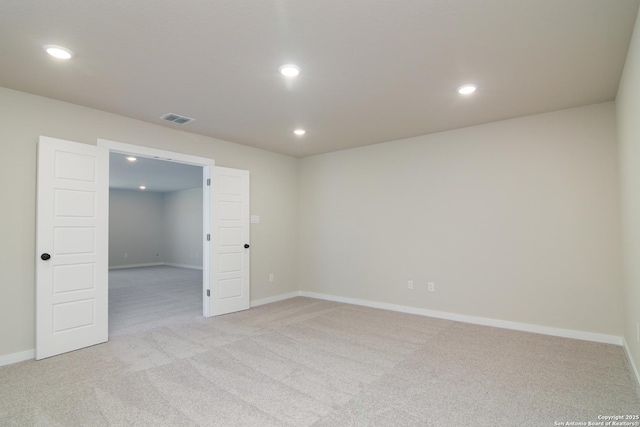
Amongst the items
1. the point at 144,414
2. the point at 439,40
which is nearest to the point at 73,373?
the point at 144,414

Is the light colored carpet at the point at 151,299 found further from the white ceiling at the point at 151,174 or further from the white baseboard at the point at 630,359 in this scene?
the white baseboard at the point at 630,359

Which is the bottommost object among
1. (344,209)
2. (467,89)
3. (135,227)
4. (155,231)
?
(155,231)

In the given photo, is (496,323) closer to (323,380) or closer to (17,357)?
(323,380)

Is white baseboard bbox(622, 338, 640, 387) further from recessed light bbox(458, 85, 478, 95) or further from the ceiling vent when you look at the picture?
the ceiling vent

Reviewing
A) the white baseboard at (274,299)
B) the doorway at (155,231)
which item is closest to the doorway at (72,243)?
the white baseboard at (274,299)

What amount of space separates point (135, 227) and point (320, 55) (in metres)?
10.6

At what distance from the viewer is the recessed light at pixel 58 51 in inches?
96.4

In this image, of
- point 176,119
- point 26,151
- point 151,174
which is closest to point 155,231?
point 151,174

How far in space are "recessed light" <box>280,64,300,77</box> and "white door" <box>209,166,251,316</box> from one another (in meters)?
2.35

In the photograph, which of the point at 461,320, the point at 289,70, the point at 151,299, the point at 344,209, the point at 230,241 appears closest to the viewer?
the point at 289,70

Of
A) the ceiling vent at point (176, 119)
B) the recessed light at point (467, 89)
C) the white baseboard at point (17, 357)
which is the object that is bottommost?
the white baseboard at point (17, 357)

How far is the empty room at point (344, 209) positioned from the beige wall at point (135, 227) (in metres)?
6.38

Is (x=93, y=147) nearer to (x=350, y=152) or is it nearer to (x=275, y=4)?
(x=275, y=4)

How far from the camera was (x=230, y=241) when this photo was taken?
4.99 metres
